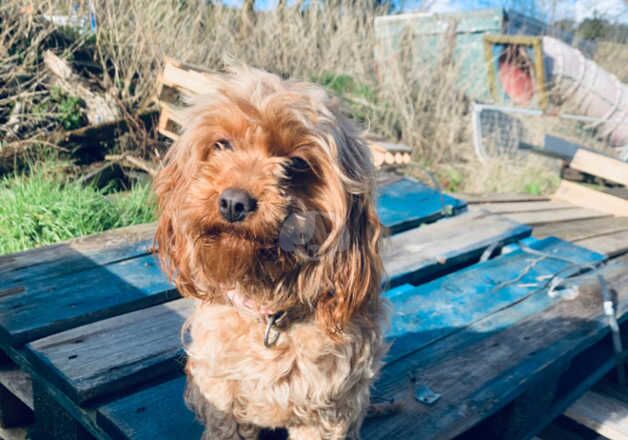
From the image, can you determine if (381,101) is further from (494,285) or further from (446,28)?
(494,285)

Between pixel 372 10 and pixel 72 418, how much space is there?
287 inches

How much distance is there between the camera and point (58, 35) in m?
5.42

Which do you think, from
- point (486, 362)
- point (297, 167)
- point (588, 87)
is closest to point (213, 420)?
point (297, 167)

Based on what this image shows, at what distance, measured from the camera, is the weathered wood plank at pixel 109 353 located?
2.13 metres

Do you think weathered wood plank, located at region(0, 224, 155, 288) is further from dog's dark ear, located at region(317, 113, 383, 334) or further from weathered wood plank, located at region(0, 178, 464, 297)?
dog's dark ear, located at region(317, 113, 383, 334)

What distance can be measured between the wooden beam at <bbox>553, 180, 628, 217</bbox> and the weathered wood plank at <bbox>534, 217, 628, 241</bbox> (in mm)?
319

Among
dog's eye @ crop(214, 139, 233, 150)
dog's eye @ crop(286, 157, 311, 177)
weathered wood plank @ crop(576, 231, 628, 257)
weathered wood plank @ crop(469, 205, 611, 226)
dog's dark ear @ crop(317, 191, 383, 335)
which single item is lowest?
weathered wood plank @ crop(469, 205, 611, 226)

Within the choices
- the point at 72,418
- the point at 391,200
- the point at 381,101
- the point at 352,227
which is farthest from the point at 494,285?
the point at 381,101

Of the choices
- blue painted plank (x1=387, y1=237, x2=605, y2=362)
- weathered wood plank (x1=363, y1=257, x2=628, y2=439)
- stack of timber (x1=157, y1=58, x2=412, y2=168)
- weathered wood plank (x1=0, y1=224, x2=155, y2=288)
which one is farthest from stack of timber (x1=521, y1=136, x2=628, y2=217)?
weathered wood plank (x1=0, y1=224, x2=155, y2=288)

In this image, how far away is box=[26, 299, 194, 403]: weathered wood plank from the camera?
84.0 inches

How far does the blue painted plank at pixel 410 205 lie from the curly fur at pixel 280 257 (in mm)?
2006

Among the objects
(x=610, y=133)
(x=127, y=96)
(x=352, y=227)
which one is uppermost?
(x=352, y=227)

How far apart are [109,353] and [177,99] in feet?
10.9

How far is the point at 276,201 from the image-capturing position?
1.70 m
